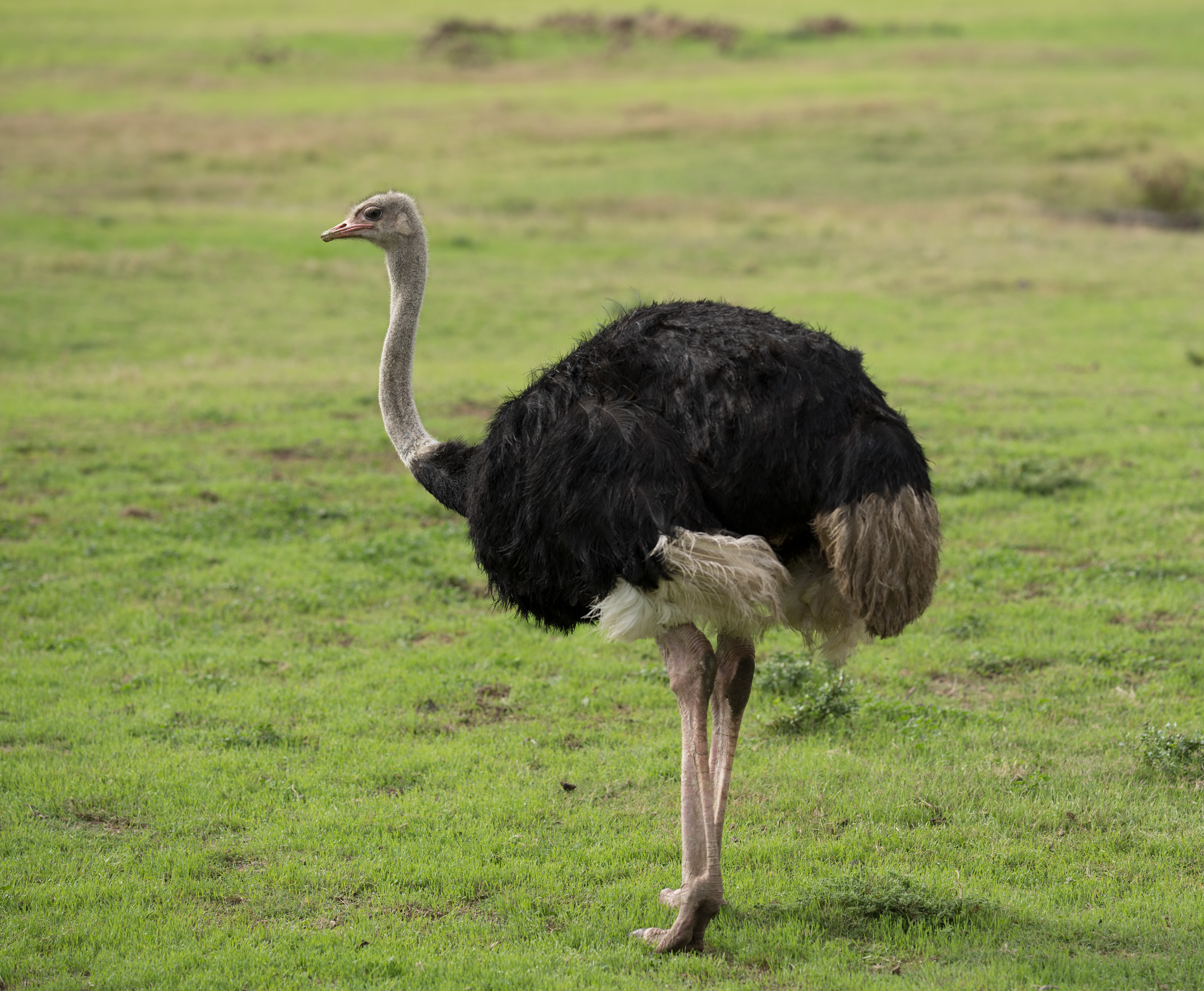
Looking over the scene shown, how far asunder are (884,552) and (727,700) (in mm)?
1050

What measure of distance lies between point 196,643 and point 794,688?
138 inches

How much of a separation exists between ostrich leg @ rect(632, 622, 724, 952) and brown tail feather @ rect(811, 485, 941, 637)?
A: 594mm

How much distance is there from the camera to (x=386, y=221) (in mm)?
6324

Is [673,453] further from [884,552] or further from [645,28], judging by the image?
[645,28]

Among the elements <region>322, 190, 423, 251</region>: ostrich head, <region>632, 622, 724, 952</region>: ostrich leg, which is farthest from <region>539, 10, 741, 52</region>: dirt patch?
<region>632, 622, 724, 952</region>: ostrich leg

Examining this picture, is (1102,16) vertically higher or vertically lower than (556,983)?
higher

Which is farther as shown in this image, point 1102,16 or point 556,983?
point 1102,16

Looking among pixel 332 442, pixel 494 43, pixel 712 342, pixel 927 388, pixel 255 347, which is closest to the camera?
pixel 712 342

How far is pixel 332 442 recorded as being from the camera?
485 inches

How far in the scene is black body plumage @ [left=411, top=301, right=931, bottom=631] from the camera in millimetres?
4648

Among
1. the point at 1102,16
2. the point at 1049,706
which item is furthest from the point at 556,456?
the point at 1102,16

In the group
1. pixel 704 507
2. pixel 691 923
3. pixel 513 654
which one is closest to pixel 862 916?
pixel 691 923

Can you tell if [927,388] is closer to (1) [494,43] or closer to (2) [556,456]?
(2) [556,456]

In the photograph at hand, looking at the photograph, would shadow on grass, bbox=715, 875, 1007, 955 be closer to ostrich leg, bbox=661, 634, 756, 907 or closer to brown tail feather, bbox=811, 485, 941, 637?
ostrich leg, bbox=661, 634, 756, 907
